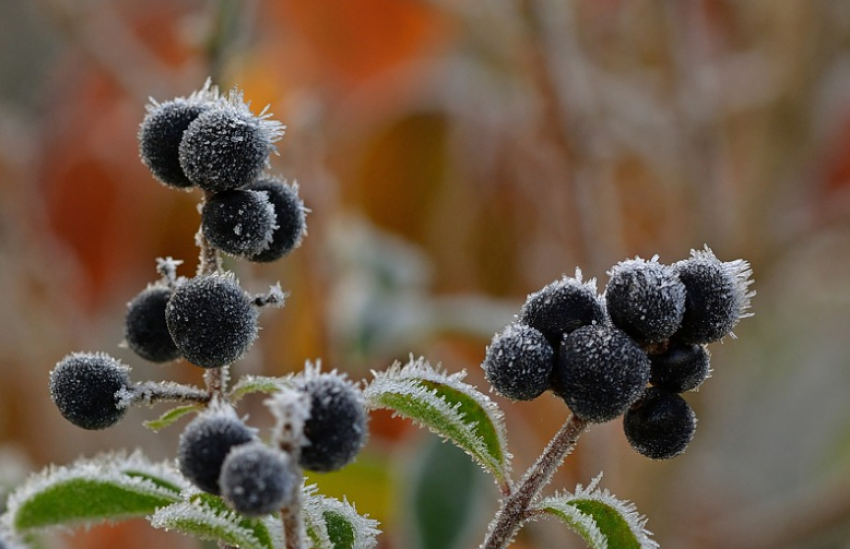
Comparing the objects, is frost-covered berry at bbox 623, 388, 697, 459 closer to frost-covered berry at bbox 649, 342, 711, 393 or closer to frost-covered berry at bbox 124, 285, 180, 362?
frost-covered berry at bbox 649, 342, 711, 393

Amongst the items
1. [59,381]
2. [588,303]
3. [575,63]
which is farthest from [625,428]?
[575,63]

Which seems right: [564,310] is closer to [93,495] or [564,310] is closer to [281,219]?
[281,219]

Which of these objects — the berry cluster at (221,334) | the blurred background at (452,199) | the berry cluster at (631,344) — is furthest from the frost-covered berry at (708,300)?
the blurred background at (452,199)

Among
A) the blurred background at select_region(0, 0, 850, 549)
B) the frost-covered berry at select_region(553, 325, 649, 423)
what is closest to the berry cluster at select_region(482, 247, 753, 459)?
the frost-covered berry at select_region(553, 325, 649, 423)

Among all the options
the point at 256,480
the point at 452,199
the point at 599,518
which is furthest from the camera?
the point at 452,199

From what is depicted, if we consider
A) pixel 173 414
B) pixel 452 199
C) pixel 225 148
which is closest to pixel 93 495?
pixel 173 414

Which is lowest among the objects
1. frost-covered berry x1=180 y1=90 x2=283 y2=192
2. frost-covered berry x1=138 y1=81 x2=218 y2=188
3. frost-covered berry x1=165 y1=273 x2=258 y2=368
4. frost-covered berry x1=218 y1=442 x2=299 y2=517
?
frost-covered berry x1=218 y1=442 x2=299 y2=517

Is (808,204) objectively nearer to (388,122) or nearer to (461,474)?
(388,122)
